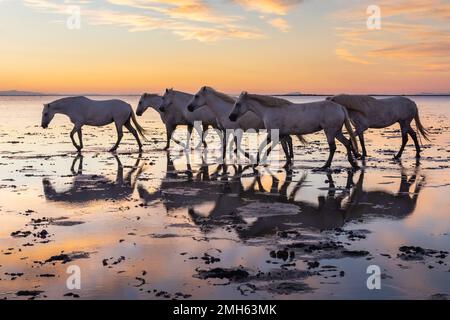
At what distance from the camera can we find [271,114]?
14.7 metres

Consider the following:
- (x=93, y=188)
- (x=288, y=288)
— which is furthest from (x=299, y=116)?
(x=288, y=288)

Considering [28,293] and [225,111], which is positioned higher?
[225,111]

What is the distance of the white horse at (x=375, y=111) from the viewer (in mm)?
17031

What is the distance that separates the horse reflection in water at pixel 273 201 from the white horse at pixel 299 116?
1.47m

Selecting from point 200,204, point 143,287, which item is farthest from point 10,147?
point 143,287

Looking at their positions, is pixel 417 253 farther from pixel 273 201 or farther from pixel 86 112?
pixel 86 112

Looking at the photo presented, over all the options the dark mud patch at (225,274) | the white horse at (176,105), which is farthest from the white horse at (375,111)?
the dark mud patch at (225,274)

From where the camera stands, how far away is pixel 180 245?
7.17 meters

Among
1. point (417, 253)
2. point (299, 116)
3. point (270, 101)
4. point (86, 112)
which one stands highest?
point (270, 101)

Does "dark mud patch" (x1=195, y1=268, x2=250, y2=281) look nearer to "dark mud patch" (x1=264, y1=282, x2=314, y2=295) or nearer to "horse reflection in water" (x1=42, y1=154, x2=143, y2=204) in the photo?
"dark mud patch" (x1=264, y1=282, x2=314, y2=295)

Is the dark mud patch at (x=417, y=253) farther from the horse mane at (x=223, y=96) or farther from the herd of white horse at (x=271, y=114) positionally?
the horse mane at (x=223, y=96)

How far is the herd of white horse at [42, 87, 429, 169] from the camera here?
48.1 feet

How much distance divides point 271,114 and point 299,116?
79 cm

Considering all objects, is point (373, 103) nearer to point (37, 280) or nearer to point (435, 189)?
point (435, 189)
